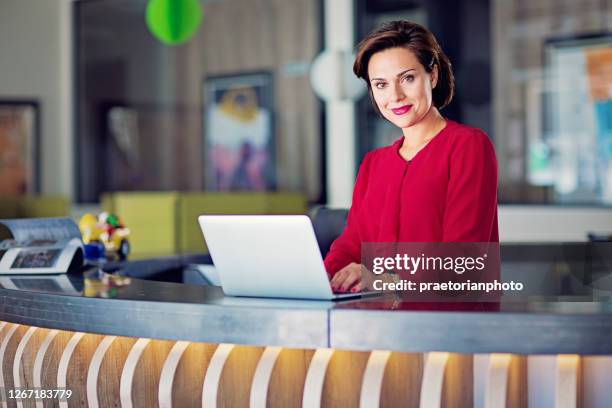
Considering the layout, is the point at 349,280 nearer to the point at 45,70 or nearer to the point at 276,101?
the point at 276,101

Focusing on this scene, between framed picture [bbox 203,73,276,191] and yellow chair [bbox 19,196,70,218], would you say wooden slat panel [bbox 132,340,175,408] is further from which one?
yellow chair [bbox 19,196,70,218]

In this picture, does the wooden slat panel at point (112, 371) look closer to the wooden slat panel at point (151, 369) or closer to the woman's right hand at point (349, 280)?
the wooden slat panel at point (151, 369)

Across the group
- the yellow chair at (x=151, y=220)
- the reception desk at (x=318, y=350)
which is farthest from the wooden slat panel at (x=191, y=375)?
the yellow chair at (x=151, y=220)

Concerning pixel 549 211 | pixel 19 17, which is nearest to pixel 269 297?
pixel 549 211

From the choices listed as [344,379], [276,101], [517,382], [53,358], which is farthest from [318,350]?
[276,101]

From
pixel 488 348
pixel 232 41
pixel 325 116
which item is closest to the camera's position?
pixel 488 348

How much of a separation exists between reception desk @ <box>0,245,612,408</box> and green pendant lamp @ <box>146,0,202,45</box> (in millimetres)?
5081

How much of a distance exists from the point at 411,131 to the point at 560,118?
5.55 m

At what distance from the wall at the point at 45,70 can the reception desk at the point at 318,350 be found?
899 centimetres

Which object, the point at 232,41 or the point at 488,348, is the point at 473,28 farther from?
the point at 488,348

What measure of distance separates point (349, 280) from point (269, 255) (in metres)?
0.25

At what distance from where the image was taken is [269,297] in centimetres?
210

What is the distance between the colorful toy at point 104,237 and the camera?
3.54 metres

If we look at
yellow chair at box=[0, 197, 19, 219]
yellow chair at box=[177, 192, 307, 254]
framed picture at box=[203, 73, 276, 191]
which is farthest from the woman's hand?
yellow chair at box=[0, 197, 19, 219]
